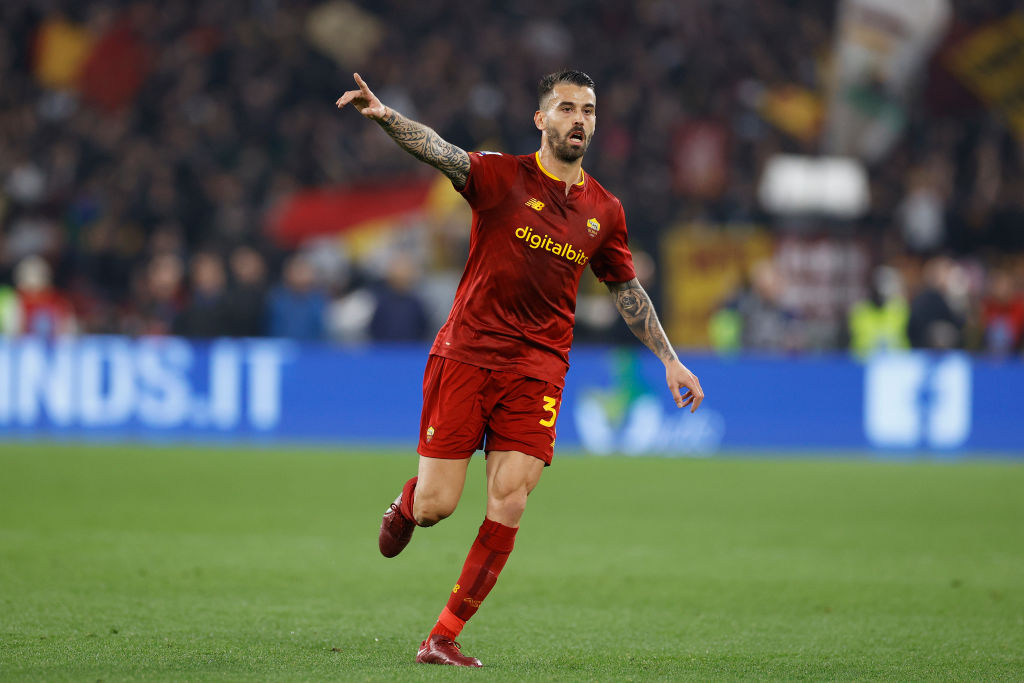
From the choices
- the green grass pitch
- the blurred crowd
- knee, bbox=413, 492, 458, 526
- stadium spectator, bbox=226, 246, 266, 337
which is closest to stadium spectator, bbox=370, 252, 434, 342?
the blurred crowd

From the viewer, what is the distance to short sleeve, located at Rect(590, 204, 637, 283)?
573cm

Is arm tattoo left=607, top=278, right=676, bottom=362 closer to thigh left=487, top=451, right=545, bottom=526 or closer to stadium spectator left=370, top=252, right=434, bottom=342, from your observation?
thigh left=487, top=451, right=545, bottom=526

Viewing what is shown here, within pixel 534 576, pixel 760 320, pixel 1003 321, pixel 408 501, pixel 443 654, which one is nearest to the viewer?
pixel 443 654

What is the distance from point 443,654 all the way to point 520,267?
1.51m

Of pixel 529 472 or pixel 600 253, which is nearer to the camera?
pixel 529 472

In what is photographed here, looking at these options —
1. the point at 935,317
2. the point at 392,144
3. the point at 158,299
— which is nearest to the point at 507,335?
the point at 935,317

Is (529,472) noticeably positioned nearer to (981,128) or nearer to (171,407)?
(171,407)

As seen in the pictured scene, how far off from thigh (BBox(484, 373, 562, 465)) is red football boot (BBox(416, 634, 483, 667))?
0.76 meters

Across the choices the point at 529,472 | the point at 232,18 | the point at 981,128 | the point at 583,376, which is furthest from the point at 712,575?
the point at 232,18

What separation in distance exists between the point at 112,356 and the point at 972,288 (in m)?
10.9

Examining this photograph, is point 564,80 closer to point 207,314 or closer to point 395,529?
point 395,529

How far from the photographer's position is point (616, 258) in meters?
5.81

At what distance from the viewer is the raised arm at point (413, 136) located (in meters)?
4.94

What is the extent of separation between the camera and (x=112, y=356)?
14828 millimetres
